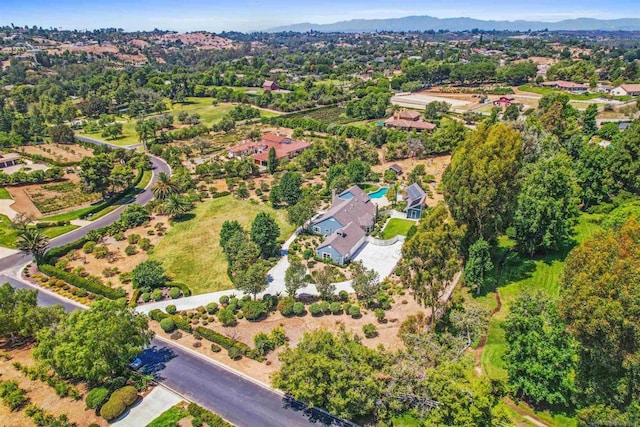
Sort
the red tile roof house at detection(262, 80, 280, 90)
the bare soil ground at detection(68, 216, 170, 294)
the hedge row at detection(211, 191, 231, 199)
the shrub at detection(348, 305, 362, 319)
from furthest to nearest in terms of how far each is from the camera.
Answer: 1. the red tile roof house at detection(262, 80, 280, 90)
2. the hedge row at detection(211, 191, 231, 199)
3. the bare soil ground at detection(68, 216, 170, 294)
4. the shrub at detection(348, 305, 362, 319)

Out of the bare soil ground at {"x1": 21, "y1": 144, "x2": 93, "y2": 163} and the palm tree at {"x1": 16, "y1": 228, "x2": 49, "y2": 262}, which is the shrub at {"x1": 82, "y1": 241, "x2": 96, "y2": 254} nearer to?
the palm tree at {"x1": 16, "y1": 228, "x2": 49, "y2": 262}

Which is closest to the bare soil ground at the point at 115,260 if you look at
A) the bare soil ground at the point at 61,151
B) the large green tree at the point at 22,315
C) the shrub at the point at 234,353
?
the large green tree at the point at 22,315

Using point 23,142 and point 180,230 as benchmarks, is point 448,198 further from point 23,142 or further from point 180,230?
point 23,142

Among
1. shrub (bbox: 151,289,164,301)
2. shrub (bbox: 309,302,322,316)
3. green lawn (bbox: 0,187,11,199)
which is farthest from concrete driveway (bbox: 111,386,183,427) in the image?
green lawn (bbox: 0,187,11,199)

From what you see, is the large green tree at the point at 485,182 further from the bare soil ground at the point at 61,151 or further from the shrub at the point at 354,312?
the bare soil ground at the point at 61,151

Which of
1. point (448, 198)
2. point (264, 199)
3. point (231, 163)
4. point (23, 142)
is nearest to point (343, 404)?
point (448, 198)
